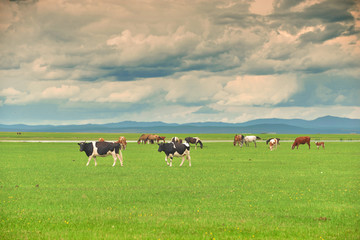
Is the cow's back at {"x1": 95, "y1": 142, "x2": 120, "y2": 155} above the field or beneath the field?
above

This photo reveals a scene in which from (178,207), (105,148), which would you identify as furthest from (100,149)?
(178,207)

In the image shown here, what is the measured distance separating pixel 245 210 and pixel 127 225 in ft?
15.1

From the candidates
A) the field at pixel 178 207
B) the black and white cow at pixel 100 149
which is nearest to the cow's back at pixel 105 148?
the black and white cow at pixel 100 149

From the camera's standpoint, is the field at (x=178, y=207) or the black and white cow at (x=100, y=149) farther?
the black and white cow at (x=100, y=149)

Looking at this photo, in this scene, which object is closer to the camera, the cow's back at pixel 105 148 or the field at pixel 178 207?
the field at pixel 178 207

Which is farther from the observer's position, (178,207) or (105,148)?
(105,148)

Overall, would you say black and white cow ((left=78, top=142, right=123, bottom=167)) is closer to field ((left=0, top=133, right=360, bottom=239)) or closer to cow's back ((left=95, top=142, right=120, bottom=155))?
cow's back ((left=95, top=142, right=120, bottom=155))

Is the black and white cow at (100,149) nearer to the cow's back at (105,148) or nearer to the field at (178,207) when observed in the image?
the cow's back at (105,148)

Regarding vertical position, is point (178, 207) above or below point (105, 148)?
below

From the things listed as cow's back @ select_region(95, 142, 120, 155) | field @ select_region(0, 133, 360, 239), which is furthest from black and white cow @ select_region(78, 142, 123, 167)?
field @ select_region(0, 133, 360, 239)

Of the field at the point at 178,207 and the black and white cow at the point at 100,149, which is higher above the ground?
the black and white cow at the point at 100,149

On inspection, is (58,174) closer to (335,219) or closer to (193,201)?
(193,201)

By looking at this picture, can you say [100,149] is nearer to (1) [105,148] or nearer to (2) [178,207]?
(1) [105,148]

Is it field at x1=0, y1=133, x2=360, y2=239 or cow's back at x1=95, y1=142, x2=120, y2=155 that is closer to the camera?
field at x1=0, y1=133, x2=360, y2=239
